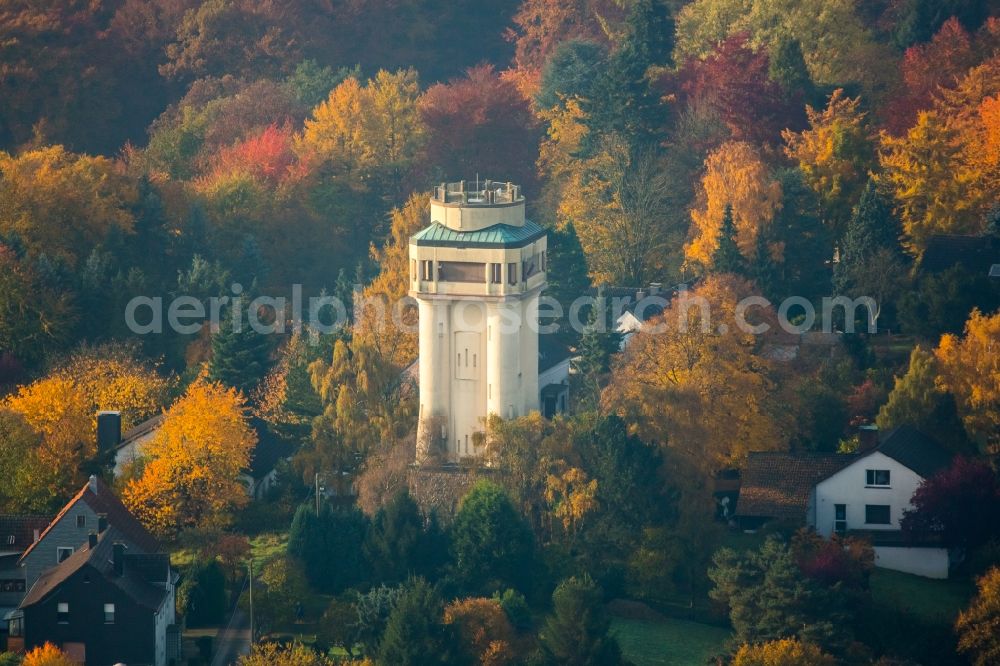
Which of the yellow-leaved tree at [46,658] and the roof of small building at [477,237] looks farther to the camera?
the roof of small building at [477,237]

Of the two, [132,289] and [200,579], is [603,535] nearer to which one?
[200,579]

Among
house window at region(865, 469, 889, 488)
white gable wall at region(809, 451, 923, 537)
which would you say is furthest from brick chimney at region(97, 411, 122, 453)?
house window at region(865, 469, 889, 488)

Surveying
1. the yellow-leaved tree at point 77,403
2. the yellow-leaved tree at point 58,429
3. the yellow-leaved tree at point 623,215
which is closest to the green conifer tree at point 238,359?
the yellow-leaved tree at point 77,403

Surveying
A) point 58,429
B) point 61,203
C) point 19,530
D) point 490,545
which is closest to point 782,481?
point 490,545

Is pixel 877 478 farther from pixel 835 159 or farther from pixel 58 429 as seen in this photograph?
pixel 58 429

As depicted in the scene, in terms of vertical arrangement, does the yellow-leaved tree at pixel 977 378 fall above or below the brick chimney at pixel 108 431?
above

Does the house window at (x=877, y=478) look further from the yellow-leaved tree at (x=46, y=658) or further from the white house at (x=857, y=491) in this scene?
the yellow-leaved tree at (x=46, y=658)

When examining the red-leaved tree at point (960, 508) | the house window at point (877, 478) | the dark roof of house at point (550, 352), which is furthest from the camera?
the dark roof of house at point (550, 352)

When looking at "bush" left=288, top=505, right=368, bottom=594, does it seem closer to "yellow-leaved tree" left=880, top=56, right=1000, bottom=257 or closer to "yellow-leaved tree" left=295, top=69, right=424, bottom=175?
"yellow-leaved tree" left=880, top=56, right=1000, bottom=257
